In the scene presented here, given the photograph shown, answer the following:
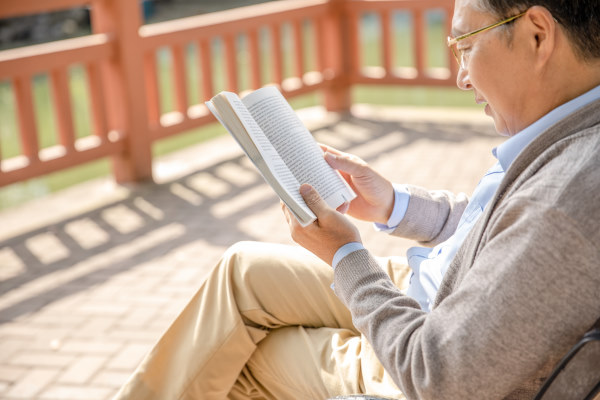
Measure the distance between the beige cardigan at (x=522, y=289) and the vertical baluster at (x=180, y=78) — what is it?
192 inches

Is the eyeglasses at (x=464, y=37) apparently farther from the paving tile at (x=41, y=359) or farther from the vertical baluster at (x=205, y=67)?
the vertical baluster at (x=205, y=67)

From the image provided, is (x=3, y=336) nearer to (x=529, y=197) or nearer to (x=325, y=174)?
(x=325, y=174)

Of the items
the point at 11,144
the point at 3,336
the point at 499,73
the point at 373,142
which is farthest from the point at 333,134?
the point at 499,73

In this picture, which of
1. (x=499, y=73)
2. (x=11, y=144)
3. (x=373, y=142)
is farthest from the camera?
(x=11, y=144)

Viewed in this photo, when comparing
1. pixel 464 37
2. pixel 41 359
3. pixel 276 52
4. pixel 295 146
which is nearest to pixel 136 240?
pixel 41 359

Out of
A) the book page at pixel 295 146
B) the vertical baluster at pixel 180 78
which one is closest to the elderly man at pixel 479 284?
the book page at pixel 295 146

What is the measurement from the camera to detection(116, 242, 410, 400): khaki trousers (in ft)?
6.54

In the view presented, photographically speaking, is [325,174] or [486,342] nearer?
[486,342]

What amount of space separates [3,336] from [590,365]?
9.55 ft

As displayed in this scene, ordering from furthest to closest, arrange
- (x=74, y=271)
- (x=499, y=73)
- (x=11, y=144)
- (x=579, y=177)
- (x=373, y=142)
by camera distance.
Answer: (x=11, y=144) → (x=373, y=142) → (x=74, y=271) → (x=499, y=73) → (x=579, y=177)

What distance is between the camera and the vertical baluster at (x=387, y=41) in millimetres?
7493

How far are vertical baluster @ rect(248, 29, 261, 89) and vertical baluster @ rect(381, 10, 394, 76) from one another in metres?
1.37

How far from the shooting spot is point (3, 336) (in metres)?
3.63

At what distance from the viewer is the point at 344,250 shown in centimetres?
172
